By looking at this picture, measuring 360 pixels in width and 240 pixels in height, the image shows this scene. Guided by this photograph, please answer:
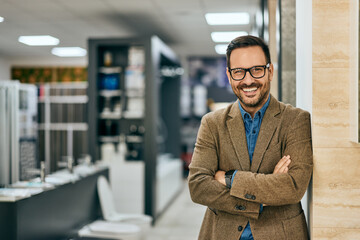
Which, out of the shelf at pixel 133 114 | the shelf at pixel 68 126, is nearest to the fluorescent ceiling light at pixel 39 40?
the shelf at pixel 68 126

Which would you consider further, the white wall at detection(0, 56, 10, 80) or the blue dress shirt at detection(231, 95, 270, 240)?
the white wall at detection(0, 56, 10, 80)

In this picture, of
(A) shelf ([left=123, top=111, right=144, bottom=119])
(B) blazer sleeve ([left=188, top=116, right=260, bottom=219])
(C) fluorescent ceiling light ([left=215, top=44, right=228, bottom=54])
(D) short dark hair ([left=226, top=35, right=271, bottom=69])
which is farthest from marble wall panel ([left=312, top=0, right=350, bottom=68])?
(C) fluorescent ceiling light ([left=215, top=44, right=228, bottom=54])

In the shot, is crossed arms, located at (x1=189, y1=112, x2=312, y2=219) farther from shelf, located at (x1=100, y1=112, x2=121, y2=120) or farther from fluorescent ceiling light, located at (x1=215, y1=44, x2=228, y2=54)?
fluorescent ceiling light, located at (x1=215, y1=44, x2=228, y2=54)

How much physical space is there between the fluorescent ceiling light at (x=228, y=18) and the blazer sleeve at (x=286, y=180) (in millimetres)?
5100

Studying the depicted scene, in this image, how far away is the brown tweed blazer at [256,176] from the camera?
5.65ft

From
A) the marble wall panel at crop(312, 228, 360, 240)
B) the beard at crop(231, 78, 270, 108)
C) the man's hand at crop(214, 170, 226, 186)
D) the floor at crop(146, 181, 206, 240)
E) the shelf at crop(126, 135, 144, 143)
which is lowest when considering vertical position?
the floor at crop(146, 181, 206, 240)

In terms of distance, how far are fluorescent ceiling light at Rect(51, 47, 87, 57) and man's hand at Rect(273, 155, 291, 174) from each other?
8.83 metres

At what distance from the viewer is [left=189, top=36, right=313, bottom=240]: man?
5.67ft

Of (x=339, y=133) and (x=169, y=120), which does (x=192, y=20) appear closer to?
(x=169, y=120)

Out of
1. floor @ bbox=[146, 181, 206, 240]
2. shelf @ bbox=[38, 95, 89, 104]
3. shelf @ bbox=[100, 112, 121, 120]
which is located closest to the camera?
floor @ bbox=[146, 181, 206, 240]

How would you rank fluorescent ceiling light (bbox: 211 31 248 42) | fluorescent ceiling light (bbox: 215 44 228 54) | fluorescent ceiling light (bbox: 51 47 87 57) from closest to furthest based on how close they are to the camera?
fluorescent ceiling light (bbox: 211 31 248 42)
fluorescent ceiling light (bbox: 215 44 228 54)
fluorescent ceiling light (bbox: 51 47 87 57)

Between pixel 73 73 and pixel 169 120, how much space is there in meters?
4.28

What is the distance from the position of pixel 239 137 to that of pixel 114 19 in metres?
5.58

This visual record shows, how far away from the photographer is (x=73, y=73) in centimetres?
1166
